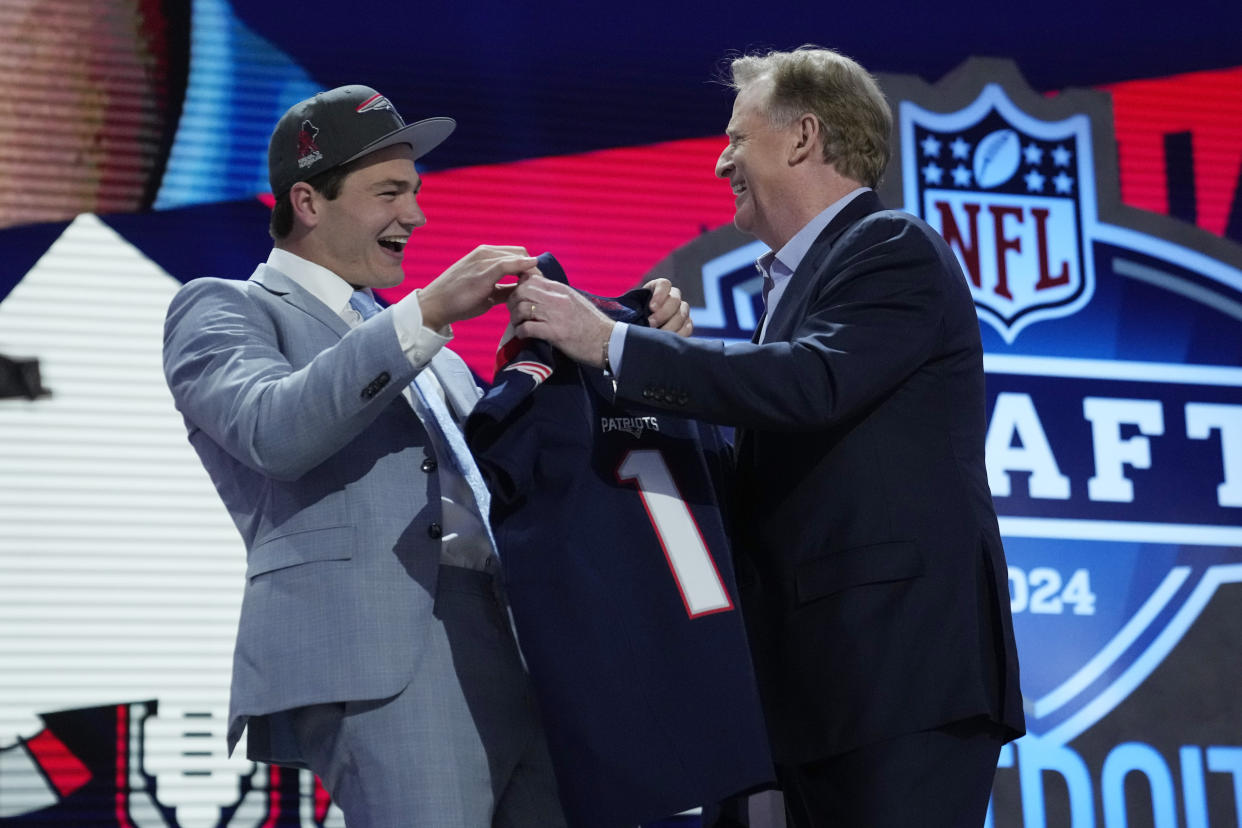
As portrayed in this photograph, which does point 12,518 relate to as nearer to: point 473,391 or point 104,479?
point 104,479

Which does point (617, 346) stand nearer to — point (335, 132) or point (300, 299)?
point (300, 299)

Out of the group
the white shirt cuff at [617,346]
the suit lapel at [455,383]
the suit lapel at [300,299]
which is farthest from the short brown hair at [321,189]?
the white shirt cuff at [617,346]

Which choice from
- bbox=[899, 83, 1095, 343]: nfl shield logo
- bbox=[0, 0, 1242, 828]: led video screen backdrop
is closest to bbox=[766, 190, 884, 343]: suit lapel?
bbox=[0, 0, 1242, 828]: led video screen backdrop

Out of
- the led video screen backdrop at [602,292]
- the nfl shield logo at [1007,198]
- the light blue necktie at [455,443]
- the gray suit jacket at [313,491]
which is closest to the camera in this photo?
the gray suit jacket at [313,491]

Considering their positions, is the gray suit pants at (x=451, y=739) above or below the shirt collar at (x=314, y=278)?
below

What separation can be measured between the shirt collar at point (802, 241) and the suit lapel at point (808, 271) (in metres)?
0.02

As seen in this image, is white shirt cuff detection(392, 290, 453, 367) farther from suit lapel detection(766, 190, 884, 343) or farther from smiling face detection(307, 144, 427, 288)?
suit lapel detection(766, 190, 884, 343)

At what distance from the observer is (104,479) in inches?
137

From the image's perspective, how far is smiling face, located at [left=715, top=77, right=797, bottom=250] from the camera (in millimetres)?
2281

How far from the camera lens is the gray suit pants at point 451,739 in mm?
1891

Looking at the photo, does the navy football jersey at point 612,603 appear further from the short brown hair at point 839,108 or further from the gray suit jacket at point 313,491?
the short brown hair at point 839,108

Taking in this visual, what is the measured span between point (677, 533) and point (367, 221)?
0.70m

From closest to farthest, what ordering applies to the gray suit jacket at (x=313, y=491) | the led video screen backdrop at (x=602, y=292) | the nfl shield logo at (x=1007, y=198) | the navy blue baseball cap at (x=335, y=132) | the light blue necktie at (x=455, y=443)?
the gray suit jacket at (x=313, y=491)
the light blue necktie at (x=455, y=443)
the navy blue baseball cap at (x=335, y=132)
the led video screen backdrop at (x=602, y=292)
the nfl shield logo at (x=1007, y=198)

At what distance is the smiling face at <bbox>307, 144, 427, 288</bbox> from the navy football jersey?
357mm
